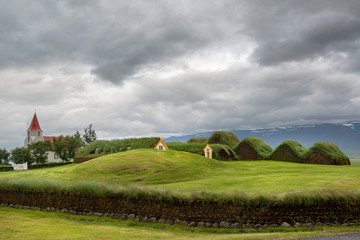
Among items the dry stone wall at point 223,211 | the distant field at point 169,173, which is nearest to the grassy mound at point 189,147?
the distant field at point 169,173

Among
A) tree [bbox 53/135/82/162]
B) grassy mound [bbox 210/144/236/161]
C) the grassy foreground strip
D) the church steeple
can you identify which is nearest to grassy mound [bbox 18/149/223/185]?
the grassy foreground strip

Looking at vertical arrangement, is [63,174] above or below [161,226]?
above

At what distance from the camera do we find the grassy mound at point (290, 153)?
129 feet

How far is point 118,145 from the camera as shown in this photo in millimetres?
40188

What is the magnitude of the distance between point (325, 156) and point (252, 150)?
9.54m

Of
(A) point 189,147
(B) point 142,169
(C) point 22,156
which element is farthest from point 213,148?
(C) point 22,156

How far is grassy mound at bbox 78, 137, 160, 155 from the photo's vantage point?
1499 inches

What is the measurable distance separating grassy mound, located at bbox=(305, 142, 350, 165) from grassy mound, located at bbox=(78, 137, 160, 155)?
19.4 m

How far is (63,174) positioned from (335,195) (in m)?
20.1

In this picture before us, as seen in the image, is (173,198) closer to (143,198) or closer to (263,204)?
(143,198)

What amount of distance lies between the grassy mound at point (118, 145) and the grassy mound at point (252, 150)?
13.3 meters

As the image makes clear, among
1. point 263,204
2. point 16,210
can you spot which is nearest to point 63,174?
point 16,210

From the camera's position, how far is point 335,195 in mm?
13133

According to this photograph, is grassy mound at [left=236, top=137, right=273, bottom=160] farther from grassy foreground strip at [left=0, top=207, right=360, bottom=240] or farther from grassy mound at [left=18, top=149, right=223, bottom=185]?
grassy foreground strip at [left=0, top=207, right=360, bottom=240]
